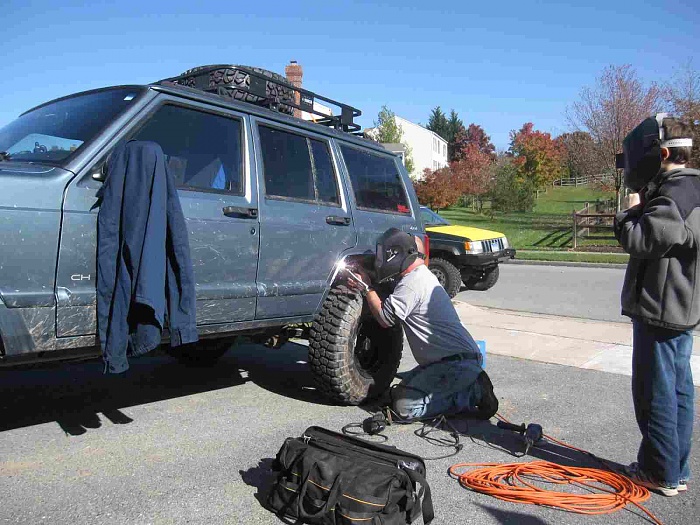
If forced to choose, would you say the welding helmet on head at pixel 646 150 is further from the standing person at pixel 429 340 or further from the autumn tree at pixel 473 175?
the autumn tree at pixel 473 175

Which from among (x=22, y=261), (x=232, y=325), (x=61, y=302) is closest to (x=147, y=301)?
(x=61, y=302)

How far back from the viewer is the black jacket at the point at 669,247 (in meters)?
2.96

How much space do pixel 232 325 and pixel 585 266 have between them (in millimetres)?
14802

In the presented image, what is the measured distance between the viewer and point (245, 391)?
196 inches

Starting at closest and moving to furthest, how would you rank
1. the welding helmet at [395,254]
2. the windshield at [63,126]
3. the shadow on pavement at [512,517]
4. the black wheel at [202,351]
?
1. the shadow on pavement at [512,517]
2. the windshield at [63,126]
3. the welding helmet at [395,254]
4. the black wheel at [202,351]

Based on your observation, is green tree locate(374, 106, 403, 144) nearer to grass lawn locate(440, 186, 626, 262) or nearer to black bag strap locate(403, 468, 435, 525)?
grass lawn locate(440, 186, 626, 262)

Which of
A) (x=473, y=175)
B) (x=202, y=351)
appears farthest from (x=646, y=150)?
(x=473, y=175)

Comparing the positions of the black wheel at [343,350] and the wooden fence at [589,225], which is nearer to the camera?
the black wheel at [343,350]

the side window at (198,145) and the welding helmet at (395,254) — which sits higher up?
the side window at (198,145)

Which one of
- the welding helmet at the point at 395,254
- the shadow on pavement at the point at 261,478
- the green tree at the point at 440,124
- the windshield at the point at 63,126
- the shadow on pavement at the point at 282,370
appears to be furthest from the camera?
the green tree at the point at 440,124

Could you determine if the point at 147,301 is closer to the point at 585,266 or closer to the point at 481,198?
the point at 585,266

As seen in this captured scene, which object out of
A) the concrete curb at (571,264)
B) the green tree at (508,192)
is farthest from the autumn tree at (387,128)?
the concrete curb at (571,264)

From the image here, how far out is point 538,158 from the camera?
51.1m

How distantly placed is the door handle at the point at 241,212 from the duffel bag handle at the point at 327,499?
167 centimetres
